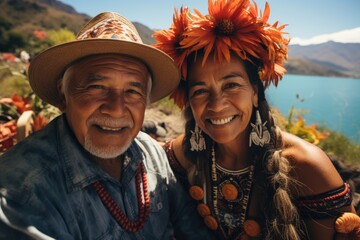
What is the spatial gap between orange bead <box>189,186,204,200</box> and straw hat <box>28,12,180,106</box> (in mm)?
1055

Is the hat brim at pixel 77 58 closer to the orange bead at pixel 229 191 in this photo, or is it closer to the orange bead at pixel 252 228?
the orange bead at pixel 229 191

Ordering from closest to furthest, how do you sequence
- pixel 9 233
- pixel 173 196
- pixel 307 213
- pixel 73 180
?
1. pixel 9 233
2. pixel 73 180
3. pixel 307 213
4. pixel 173 196

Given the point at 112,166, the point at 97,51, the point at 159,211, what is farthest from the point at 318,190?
the point at 97,51

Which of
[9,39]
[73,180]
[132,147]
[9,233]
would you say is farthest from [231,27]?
[9,39]

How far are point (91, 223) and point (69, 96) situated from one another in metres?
0.89

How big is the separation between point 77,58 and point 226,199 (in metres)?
1.70

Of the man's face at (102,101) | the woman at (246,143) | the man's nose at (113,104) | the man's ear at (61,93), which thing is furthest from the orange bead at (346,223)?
the man's ear at (61,93)

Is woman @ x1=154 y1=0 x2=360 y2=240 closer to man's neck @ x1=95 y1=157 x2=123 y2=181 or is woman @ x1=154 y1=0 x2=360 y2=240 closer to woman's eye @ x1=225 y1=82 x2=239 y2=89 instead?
woman's eye @ x1=225 y1=82 x2=239 y2=89

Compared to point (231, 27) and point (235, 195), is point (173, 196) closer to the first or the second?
point (235, 195)

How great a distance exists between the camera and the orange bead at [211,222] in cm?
234

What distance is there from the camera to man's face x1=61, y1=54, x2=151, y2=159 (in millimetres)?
1797

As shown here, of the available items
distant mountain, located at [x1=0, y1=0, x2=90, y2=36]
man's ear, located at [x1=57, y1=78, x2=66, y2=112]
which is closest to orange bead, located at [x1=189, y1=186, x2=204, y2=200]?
man's ear, located at [x1=57, y1=78, x2=66, y2=112]

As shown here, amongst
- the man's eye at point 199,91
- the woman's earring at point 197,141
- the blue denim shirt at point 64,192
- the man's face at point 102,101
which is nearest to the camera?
the blue denim shirt at point 64,192

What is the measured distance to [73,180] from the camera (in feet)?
5.29
